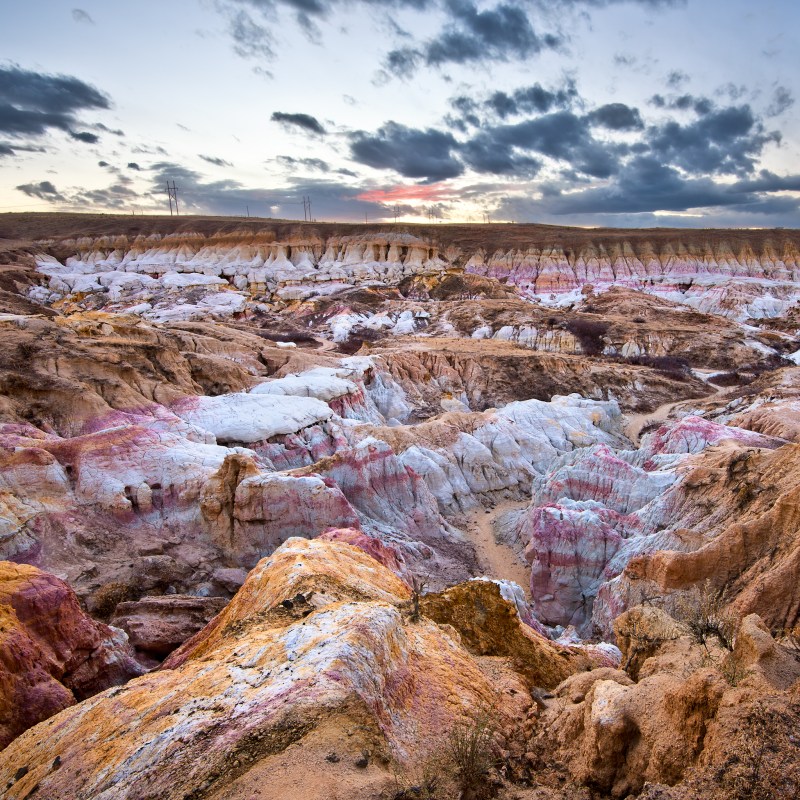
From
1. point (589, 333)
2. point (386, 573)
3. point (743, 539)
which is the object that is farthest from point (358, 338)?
point (743, 539)

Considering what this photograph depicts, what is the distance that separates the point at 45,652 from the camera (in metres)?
7.66

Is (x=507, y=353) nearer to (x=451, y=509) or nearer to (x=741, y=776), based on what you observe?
(x=451, y=509)

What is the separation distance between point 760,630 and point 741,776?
7.24 ft

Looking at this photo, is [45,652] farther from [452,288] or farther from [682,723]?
[452,288]

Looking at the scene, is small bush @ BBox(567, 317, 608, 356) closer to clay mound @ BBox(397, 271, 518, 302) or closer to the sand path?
clay mound @ BBox(397, 271, 518, 302)

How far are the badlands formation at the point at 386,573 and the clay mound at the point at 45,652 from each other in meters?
0.04

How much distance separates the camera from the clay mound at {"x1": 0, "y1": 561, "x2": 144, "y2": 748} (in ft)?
22.6

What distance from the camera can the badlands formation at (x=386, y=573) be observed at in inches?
194

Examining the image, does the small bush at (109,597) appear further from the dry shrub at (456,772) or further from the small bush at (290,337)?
the small bush at (290,337)

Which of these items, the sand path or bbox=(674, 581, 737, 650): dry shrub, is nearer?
bbox=(674, 581, 737, 650): dry shrub

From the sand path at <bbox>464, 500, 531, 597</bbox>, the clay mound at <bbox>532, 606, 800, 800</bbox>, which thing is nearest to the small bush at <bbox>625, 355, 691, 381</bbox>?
the sand path at <bbox>464, 500, 531, 597</bbox>

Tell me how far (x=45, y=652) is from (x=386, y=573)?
543cm

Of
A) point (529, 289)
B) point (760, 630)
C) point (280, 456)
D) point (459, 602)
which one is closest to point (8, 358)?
point (280, 456)

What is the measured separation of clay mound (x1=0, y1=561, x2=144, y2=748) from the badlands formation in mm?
36
